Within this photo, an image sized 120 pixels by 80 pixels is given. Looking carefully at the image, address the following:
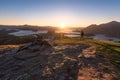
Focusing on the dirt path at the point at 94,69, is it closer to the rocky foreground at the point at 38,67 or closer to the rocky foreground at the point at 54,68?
the rocky foreground at the point at 54,68

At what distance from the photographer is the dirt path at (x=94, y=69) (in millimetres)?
12727

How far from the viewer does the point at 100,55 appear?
19.2 metres

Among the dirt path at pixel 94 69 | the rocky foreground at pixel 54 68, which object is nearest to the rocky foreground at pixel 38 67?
the rocky foreground at pixel 54 68

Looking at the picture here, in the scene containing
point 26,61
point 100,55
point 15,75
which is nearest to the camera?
point 15,75

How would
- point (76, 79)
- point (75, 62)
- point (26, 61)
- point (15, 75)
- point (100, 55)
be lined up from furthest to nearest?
1. point (100, 55)
2. point (26, 61)
3. point (75, 62)
4. point (15, 75)
5. point (76, 79)

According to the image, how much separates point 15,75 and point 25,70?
1.09 m

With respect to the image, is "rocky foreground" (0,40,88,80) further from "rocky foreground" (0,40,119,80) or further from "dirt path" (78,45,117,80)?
"dirt path" (78,45,117,80)

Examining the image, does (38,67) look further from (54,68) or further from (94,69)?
(94,69)

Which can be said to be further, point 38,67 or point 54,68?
point 38,67

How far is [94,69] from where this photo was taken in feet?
47.5

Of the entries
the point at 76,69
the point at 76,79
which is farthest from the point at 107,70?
the point at 76,79

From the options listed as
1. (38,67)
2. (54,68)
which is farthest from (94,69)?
(38,67)

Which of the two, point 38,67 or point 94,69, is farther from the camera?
point 38,67

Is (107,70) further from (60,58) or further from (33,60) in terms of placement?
(33,60)
